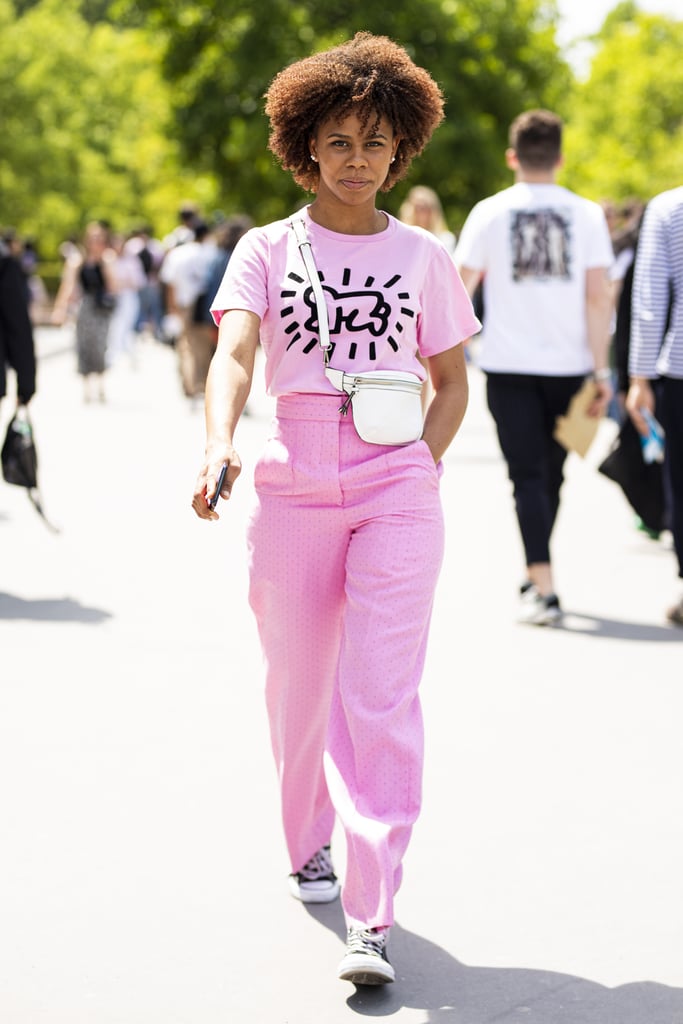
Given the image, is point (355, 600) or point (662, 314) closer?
point (355, 600)

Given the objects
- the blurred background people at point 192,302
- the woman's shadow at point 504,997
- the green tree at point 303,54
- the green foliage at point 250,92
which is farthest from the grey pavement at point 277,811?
the green tree at point 303,54

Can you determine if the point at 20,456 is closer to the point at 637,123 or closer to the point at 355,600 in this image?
the point at 355,600

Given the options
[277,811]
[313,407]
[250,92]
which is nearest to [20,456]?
[277,811]

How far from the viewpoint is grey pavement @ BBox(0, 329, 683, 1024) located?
13.0 feet

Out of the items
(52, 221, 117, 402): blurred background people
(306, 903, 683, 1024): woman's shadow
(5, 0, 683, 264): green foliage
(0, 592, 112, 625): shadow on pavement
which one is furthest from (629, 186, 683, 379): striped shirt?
(5, 0, 683, 264): green foliage

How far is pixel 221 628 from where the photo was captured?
782cm

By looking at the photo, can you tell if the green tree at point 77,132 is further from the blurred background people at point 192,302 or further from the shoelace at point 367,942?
the shoelace at point 367,942

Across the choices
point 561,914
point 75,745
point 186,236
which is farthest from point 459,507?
point 186,236

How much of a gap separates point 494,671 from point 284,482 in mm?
3059

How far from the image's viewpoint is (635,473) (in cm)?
909

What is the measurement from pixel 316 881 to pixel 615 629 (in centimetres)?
359

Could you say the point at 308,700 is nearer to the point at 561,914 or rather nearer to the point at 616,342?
the point at 561,914

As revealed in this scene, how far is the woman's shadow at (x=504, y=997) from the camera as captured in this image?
3793 millimetres

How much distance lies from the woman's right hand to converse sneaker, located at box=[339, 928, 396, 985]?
907mm
